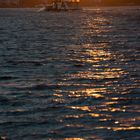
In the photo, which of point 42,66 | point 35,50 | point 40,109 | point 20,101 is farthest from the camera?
point 35,50

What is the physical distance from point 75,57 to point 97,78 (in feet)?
44.7

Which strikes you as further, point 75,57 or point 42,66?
point 75,57

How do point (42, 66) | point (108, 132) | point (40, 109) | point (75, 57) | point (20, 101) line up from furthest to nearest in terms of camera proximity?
point (75, 57) < point (42, 66) < point (20, 101) < point (40, 109) < point (108, 132)

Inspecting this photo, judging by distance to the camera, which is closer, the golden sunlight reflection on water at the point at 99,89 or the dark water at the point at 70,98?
the dark water at the point at 70,98

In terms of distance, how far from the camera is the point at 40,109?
27.2 m

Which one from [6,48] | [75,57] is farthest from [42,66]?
[6,48]

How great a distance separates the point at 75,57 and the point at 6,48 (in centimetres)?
1252

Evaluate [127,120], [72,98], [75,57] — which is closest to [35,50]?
[75,57]

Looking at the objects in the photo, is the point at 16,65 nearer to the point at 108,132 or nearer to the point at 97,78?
the point at 97,78

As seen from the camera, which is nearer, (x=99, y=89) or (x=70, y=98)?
(x=70, y=98)

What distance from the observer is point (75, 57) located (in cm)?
4984

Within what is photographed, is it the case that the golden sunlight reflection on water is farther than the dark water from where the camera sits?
Yes

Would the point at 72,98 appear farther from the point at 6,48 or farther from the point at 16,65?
the point at 6,48

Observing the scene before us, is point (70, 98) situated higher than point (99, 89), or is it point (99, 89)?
point (70, 98)
